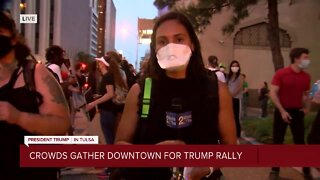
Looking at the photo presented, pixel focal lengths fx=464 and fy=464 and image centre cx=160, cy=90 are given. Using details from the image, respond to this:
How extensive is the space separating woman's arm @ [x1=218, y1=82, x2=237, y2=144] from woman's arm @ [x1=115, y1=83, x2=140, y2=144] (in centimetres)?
30

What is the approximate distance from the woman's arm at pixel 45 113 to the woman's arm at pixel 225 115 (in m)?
0.55

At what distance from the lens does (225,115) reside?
1.69 meters

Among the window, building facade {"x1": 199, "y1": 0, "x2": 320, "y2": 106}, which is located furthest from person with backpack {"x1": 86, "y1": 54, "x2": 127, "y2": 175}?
the window

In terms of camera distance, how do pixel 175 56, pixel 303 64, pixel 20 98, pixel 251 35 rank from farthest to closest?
pixel 251 35 → pixel 303 64 → pixel 175 56 → pixel 20 98

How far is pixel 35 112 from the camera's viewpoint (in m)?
1.46

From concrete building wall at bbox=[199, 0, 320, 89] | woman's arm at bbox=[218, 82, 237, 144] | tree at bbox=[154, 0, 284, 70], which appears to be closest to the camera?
woman's arm at bbox=[218, 82, 237, 144]

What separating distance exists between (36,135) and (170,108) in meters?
0.46

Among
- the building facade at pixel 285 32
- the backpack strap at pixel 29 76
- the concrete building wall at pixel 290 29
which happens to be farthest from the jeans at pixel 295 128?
the backpack strap at pixel 29 76

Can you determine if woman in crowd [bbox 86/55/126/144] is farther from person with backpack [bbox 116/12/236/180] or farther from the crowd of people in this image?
person with backpack [bbox 116/12/236/180]

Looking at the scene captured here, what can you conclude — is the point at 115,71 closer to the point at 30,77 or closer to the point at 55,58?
the point at 55,58

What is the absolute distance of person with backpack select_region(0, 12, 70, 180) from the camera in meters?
1.43

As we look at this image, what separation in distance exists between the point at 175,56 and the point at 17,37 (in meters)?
0.55

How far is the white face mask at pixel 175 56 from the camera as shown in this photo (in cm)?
169

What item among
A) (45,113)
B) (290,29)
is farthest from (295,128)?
(290,29)
